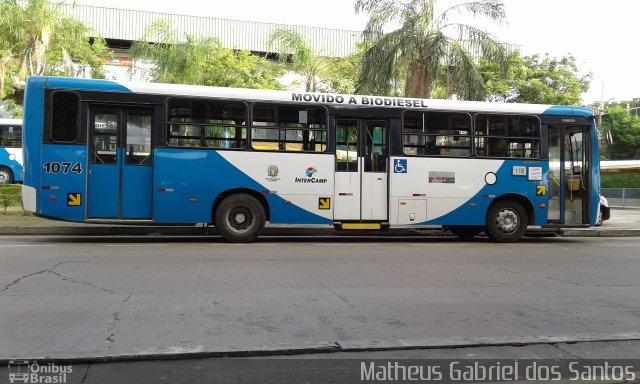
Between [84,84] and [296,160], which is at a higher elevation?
[84,84]

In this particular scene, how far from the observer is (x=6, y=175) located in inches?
1003

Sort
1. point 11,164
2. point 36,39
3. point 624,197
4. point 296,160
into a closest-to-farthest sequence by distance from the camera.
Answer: point 296,160
point 36,39
point 11,164
point 624,197

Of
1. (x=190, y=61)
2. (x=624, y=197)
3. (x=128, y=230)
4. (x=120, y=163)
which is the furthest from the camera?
(x=624, y=197)

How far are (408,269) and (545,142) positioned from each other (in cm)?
644

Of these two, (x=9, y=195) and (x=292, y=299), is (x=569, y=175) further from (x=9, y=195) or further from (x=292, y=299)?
(x=9, y=195)

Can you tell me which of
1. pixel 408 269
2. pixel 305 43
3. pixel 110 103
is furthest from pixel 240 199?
pixel 305 43

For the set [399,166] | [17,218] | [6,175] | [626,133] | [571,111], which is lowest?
[17,218]

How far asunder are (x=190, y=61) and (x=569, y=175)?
15.6 metres

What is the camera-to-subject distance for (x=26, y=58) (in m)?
22.4

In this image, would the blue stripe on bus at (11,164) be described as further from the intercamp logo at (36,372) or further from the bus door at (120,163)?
the intercamp logo at (36,372)

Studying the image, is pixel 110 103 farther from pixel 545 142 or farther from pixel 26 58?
pixel 26 58

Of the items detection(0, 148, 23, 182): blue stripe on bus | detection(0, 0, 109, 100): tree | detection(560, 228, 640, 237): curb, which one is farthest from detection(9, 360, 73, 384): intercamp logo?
detection(0, 148, 23, 182): blue stripe on bus

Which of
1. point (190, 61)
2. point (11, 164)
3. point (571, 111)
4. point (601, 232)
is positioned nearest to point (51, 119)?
point (571, 111)

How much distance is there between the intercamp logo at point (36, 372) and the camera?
12.7 feet
